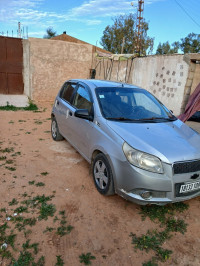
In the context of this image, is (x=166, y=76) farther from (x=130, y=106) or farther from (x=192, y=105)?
(x=130, y=106)

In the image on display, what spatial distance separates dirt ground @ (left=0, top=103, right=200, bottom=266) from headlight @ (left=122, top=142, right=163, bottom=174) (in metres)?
0.76

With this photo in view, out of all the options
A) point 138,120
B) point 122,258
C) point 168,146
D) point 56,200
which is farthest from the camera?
point 138,120

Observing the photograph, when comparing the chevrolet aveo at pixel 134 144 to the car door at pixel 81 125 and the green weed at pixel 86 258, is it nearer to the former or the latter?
the car door at pixel 81 125

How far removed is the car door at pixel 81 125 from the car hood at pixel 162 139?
0.59 meters

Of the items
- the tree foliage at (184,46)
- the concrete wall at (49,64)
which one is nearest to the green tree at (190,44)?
the tree foliage at (184,46)

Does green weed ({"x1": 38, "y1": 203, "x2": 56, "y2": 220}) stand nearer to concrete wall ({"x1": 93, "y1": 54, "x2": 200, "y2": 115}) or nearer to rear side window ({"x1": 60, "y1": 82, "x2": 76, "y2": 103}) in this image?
rear side window ({"x1": 60, "y1": 82, "x2": 76, "y2": 103})

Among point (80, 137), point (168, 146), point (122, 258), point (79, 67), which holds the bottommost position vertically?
point (122, 258)

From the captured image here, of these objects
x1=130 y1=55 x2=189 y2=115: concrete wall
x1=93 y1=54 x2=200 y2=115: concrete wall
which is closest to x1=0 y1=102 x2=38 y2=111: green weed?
x1=93 y1=54 x2=200 y2=115: concrete wall

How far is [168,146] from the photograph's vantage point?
281 cm

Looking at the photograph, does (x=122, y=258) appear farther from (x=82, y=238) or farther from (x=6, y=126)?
(x=6, y=126)

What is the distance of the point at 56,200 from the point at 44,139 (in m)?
2.84

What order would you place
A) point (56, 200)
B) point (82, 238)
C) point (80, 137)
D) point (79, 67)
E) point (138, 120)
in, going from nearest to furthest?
1. point (82, 238)
2. point (56, 200)
3. point (138, 120)
4. point (80, 137)
5. point (79, 67)

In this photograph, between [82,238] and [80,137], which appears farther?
[80,137]

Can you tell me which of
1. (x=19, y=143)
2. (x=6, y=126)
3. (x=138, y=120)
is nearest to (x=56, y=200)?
(x=138, y=120)
